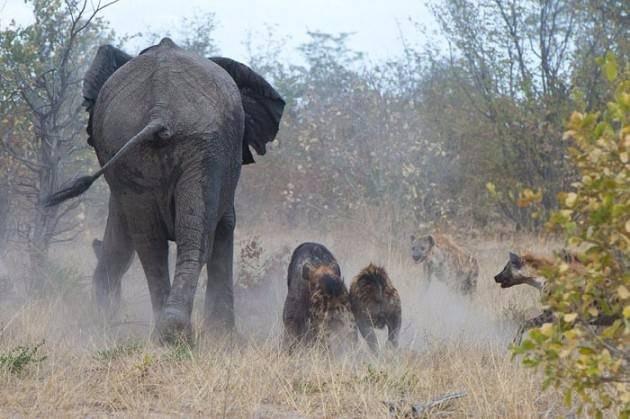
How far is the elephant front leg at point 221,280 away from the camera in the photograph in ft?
26.7

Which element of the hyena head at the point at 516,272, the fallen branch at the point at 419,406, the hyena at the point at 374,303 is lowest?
the fallen branch at the point at 419,406

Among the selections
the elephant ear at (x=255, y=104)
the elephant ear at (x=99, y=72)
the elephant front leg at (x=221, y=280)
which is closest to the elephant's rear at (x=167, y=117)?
the elephant ear at (x=99, y=72)

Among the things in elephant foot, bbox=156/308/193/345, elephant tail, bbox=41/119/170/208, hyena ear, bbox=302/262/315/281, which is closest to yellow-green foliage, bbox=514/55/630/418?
elephant foot, bbox=156/308/193/345

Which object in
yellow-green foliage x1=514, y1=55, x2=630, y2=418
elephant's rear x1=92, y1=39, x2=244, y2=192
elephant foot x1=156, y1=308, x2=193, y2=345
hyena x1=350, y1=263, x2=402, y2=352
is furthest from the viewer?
hyena x1=350, y1=263, x2=402, y2=352

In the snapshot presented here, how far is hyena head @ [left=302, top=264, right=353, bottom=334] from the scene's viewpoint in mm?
7621

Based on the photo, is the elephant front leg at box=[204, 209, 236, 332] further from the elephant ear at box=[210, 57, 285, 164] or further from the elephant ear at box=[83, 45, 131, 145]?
the elephant ear at box=[83, 45, 131, 145]

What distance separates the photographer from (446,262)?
11977mm

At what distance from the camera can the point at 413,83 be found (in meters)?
23.8

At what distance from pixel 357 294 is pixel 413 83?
16.3m

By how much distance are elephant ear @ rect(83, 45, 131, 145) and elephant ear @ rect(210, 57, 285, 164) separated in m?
0.70

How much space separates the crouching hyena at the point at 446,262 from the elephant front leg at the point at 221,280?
12.5 feet

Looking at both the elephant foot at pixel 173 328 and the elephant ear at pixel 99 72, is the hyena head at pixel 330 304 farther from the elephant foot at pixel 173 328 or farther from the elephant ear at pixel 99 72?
the elephant ear at pixel 99 72

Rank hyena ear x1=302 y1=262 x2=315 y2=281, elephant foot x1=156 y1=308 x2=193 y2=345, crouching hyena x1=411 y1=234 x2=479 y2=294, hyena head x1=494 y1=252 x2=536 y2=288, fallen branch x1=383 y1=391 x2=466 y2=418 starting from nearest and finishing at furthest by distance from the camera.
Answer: fallen branch x1=383 y1=391 x2=466 y2=418
elephant foot x1=156 y1=308 x2=193 y2=345
hyena head x1=494 y1=252 x2=536 y2=288
hyena ear x1=302 y1=262 x2=315 y2=281
crouching hyena x1=411 y1=234 x2=479 y2=294

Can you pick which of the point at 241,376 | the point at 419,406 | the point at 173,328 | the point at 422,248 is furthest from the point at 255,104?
the point at 422,248
